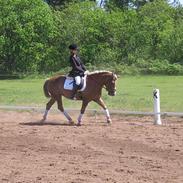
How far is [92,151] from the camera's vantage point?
12.1m

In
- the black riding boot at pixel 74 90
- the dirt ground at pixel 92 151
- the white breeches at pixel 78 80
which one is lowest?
the dirt ground at pixel 92 151

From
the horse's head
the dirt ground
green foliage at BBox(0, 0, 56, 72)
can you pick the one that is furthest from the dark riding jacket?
green foliage at BBox(0, 0, 56, 72)

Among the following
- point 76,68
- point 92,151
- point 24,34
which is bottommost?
point 92,151

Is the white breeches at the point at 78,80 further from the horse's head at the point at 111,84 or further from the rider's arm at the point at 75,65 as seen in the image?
the horse's head at the point at 111,84

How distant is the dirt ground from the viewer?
31.0 feet

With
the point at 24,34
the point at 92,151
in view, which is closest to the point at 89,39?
the point at 24,34

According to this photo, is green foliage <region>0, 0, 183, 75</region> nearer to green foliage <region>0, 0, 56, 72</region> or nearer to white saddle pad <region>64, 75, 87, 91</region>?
green foliage <region>0, 0, 56, 72</region>

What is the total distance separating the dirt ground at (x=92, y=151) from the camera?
9.45 metres

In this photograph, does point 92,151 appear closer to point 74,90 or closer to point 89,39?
point 74,90

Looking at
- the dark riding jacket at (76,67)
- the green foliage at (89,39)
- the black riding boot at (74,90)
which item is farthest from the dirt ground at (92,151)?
the green foliage at (89,39)

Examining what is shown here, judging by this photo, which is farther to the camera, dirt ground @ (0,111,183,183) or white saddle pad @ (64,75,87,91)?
white saddle pad @ (64,75,87,91)

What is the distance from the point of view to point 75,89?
1734cm

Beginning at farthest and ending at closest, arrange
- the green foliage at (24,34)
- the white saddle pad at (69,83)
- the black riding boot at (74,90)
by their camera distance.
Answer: the green foliage at (24,34) → the white saddle pad at (69,83) → the black riding boot at (74,90)

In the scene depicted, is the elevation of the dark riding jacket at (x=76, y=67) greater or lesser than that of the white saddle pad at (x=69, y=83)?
greater
